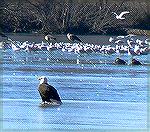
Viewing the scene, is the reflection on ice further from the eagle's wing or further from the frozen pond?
the eagle's wing

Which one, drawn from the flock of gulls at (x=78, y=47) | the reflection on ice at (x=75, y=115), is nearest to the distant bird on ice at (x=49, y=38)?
the flock of gulls at (x=78, y=47)

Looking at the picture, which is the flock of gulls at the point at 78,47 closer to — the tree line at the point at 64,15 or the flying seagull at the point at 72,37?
the flying seagull at the point at 72,37

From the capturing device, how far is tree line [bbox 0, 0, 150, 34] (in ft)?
49.8

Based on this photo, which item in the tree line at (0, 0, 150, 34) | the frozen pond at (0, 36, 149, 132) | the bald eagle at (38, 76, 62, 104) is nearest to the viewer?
the frozen pond at (0, 36, 149, 132)

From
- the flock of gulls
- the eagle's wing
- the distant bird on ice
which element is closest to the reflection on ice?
the eagle's wing

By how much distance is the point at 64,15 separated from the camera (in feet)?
50.2

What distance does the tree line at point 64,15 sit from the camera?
15.2 meters

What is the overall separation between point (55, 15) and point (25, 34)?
2.50ft

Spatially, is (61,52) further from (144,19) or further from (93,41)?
(144,19)

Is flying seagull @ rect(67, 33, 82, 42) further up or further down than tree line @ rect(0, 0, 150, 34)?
further down

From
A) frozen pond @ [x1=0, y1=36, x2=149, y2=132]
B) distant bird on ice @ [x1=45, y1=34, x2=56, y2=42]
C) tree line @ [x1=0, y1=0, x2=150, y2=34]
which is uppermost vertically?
frozen pond @ [x1=0, y1=36, x2=149, y2=132]

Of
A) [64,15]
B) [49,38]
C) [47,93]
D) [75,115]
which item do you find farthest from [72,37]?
[75,115]

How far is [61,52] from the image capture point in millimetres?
13008

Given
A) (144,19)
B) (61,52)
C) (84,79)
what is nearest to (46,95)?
(84,79)
